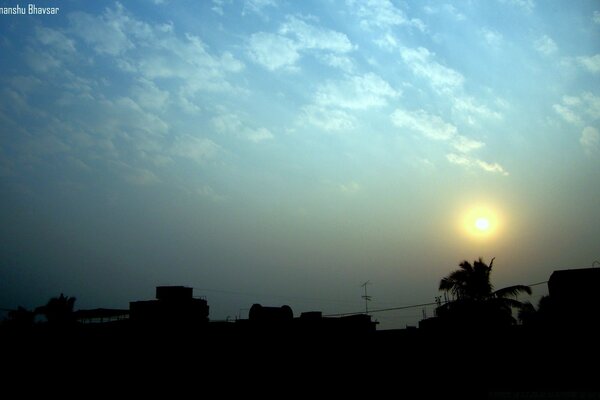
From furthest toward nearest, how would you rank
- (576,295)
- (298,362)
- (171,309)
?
(576,295) < (298,362) < (171,309)

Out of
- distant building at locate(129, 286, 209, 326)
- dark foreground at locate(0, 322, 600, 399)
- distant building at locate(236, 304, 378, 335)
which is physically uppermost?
distant building at locate(129, 286, 209, 326)

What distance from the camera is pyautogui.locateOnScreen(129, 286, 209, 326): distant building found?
19.4 m

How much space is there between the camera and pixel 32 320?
3869cm

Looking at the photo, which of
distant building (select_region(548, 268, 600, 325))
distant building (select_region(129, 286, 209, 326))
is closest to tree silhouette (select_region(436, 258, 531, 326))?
distant building (select_region(548, 268, 600, 325))

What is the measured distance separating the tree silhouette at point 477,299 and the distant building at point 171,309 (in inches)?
727

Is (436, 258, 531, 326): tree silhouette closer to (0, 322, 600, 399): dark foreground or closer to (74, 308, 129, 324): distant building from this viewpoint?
(0, 322, 600, 399): dark foreground

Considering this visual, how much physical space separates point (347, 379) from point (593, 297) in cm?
1959

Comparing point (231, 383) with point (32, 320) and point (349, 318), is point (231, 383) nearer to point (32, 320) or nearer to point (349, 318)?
point (349, 318)

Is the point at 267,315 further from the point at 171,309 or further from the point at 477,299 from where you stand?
the point at 477,299

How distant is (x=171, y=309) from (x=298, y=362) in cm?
680

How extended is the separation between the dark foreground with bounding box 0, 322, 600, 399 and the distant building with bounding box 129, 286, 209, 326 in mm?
574

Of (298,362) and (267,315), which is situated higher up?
(267,315)

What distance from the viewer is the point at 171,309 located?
19.8 meters

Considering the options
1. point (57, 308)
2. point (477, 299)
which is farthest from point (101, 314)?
point (477, 299)
